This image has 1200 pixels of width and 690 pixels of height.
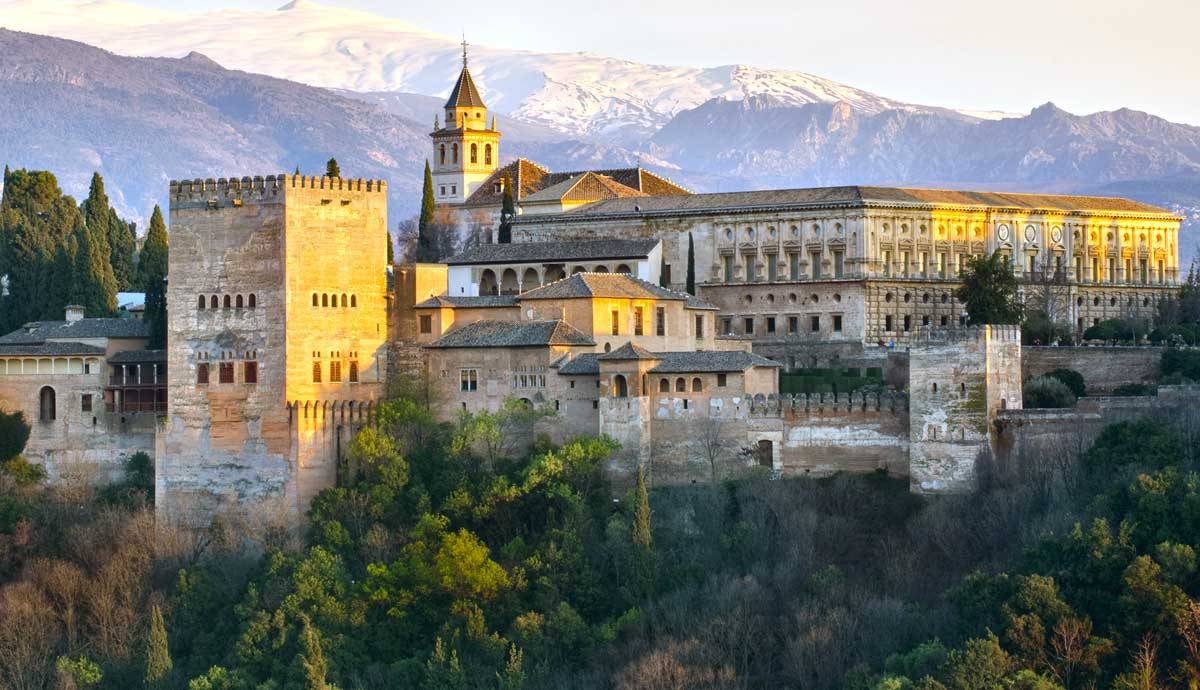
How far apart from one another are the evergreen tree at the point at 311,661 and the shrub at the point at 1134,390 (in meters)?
21.5

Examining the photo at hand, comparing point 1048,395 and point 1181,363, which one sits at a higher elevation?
point 1181,363

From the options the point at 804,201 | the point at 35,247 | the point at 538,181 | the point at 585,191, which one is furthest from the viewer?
the point at 538,181

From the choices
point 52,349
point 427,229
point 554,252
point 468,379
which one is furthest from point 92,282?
point 427,229

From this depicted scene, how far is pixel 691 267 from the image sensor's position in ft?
235

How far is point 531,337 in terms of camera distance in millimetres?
57750

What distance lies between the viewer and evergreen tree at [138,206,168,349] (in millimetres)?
62281

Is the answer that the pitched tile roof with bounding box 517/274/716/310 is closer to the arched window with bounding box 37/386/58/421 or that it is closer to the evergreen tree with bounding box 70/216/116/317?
the arched window with bounding box 37/386/58/421

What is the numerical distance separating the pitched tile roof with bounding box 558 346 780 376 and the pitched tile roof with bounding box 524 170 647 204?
65.7ft

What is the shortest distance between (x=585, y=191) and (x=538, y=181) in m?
8.69

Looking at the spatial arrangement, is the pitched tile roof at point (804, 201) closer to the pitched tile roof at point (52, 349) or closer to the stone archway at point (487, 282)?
the stone archway at point (487, 282)

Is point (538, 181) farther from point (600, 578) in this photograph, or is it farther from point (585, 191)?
point (600, 578)

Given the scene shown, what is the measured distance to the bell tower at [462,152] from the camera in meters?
89.8

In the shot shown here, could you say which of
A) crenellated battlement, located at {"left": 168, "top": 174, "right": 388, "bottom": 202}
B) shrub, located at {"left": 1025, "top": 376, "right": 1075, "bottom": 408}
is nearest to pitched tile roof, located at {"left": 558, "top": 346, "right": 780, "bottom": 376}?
shrub, located at {"left": 1025, "top": 376, "right": 1075, "bottom": 408}

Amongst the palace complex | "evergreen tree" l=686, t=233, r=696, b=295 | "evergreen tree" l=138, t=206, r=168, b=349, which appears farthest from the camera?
"evergreen tree" l=686, t=233, r=696, b=295
